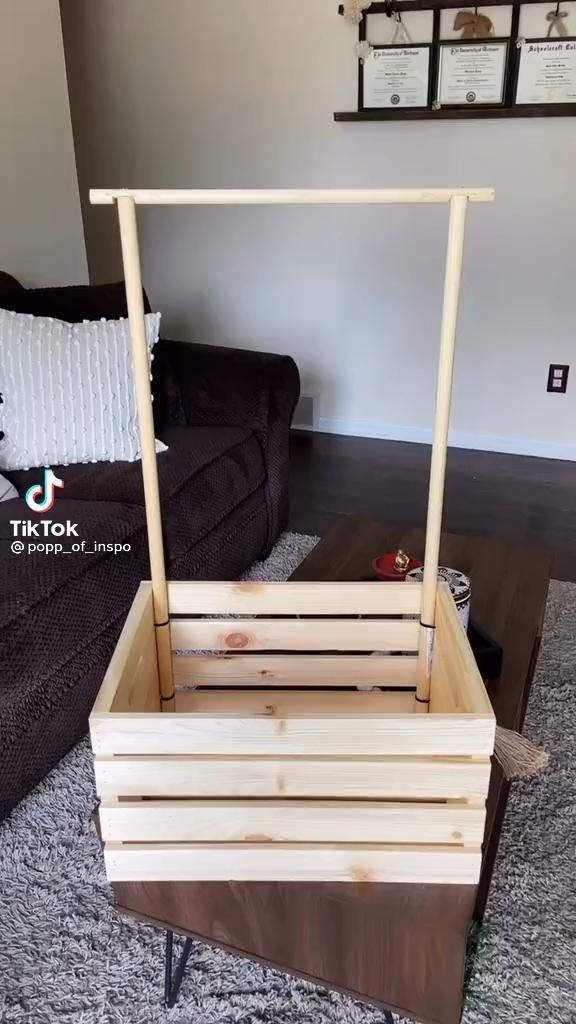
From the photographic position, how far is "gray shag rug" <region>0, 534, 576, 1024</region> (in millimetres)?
1069

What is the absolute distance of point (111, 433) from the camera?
6.07 feet

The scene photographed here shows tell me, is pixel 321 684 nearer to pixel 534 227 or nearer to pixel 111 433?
pixel 111 433

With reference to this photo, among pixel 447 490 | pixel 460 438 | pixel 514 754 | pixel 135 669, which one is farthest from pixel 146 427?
pixel 460 438

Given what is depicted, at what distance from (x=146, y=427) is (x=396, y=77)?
2.65 metres

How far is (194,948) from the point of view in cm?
116

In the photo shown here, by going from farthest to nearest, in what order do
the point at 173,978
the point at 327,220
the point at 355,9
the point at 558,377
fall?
1. the point at 327,220
2. the point at 558,377
3. the point at 355,9
4. the point at 173,978

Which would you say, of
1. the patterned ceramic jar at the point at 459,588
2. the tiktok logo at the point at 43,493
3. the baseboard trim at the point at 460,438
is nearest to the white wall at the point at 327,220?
the baseboard trim at the point at 460,438

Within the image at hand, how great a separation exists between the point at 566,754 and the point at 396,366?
2095 mm

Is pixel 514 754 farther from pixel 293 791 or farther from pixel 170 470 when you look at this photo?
pixel 170 470

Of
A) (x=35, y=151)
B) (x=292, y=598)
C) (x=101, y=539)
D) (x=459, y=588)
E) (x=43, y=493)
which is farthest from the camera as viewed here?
(x=35, y=151)

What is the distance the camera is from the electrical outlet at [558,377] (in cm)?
307

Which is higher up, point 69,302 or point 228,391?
point 69,302

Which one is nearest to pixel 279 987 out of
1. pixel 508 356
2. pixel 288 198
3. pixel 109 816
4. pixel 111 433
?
pixel 109 816

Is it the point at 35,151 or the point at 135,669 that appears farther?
the point at 35,151
